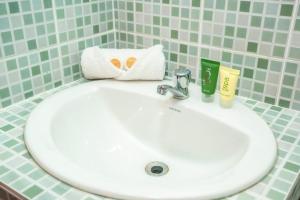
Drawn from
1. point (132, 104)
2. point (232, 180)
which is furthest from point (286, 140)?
point (132, 104)

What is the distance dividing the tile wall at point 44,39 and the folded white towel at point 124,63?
0.06 metres

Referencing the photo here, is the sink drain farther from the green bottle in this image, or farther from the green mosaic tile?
the green mosaic tile

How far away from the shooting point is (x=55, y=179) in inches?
22.0

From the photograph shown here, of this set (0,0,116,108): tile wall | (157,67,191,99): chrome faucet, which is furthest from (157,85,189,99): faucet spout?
(0,0,116,108): tile wall

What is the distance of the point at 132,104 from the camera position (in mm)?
898

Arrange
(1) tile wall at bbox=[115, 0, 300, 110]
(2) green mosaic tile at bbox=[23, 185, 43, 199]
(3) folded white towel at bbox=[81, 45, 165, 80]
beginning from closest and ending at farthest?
(2) green mosaic tile at bbox=[23, 185, 43, 199]
(1) tile wall at bbox=[115, 0, 300, 110]
(3) folded white towel at bbox=[81, 45, 165, 80]

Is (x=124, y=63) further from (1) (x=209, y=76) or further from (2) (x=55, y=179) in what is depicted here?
(2) (x=55, y=179)

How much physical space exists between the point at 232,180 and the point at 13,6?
619 mm

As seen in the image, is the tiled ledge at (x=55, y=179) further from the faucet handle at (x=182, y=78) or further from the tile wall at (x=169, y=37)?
the faucet handle at (x=182, y=78)

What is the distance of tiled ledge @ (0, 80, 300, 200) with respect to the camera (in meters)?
0.53

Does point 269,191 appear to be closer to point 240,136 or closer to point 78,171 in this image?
point 240,136

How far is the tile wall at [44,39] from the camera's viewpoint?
785 millimetres

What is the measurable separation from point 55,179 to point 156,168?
332mm

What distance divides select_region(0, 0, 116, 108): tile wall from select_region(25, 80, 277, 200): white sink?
8 centimetres
